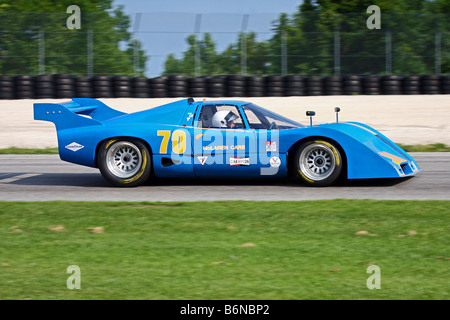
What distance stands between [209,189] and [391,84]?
13.4 meters

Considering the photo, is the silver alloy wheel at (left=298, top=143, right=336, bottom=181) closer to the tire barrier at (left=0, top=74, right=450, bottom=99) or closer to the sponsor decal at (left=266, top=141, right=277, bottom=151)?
the sponsor decal at (left=266, top=141, right=277, bottom=151)

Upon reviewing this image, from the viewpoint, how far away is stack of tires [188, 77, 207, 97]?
2072 centimetres

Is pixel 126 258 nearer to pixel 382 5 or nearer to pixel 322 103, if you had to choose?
pixel 322 103

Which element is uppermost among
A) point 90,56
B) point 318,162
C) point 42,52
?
point 42,52

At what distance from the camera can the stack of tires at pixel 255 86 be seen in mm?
20969

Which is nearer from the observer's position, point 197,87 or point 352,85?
point 197,87

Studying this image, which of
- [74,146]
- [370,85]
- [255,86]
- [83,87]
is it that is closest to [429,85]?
[370,85]

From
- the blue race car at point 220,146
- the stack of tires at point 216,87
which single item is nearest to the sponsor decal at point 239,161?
the blue race car at point 220,146

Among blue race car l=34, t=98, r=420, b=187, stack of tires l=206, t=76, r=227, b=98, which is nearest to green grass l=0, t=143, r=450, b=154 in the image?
blue race car l=34, t=98, r=420, b=187

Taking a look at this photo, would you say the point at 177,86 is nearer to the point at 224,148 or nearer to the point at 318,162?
the point at 224,148

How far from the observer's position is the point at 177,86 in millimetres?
21062

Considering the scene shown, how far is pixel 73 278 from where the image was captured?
5074 mm
